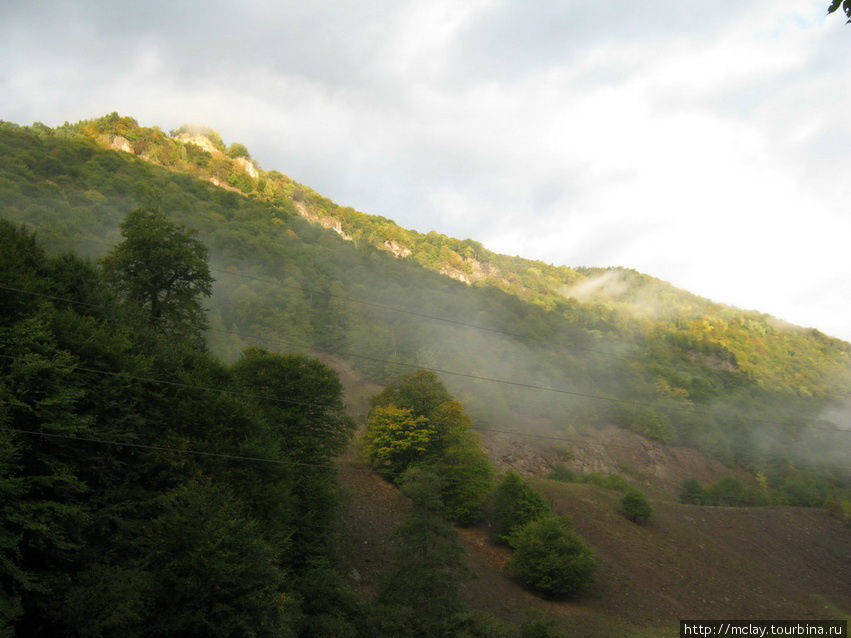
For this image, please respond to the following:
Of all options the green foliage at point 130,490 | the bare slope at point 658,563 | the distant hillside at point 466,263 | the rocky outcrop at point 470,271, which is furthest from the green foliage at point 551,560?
the rocky outcrop at point 470,271

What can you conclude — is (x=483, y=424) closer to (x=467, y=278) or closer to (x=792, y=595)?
(x=792, y=595)

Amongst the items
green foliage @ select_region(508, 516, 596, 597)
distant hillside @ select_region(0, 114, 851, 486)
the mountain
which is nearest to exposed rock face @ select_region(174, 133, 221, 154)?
distant hillside @ select_region(0, 114, 851, 486)

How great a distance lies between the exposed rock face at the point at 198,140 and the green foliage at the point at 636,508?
15127cm

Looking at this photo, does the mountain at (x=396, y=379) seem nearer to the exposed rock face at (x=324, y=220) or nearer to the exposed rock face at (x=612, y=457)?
the exposed rock face at (x=612, y=457)

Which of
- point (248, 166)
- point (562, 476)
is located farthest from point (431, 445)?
point (248, 166)

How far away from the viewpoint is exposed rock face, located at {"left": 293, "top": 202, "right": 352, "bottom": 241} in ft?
493

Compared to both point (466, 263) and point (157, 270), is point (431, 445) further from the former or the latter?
point (466, 263)

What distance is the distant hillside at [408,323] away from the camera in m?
70.9

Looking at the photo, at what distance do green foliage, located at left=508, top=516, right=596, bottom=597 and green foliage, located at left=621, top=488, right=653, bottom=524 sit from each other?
47.3 ft

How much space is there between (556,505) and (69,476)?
4108cm

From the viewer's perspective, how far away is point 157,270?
102 ft

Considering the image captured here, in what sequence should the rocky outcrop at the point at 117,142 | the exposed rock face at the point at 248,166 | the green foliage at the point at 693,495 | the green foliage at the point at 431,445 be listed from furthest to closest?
the exposed rock face at the point at 248,166 → the rocky outcrop at the point at 117,142 → the green foliage at the point at 693,495 → the green foliage at the point at 431,445

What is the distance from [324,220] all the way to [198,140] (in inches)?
1961

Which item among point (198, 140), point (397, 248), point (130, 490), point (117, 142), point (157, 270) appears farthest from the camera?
point (198, 140)
